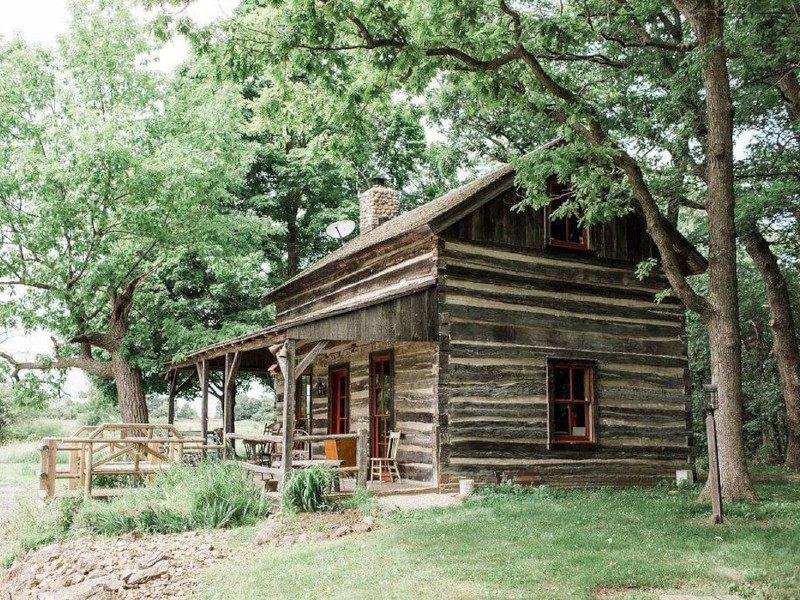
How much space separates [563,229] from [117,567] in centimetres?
1028

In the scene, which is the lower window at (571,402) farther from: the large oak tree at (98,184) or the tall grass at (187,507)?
the large oak tree at (98,184)

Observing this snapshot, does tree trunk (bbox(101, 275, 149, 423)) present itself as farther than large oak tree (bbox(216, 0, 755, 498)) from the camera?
Yes

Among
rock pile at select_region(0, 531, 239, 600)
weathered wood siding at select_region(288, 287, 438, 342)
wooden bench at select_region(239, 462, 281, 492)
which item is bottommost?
rock pile at select_region(0, 531, 239, 600)

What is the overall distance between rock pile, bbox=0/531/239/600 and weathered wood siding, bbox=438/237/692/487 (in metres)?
4.68

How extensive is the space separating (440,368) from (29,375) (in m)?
11.3

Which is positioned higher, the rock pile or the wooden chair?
the wooden chair

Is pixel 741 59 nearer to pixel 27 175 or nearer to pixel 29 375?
pixel 27 175

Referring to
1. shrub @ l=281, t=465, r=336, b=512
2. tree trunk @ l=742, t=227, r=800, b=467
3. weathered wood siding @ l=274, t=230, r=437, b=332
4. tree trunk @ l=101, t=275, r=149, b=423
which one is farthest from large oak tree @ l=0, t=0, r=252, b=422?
tree trunk @ l=742, t=227, r=800, b=467

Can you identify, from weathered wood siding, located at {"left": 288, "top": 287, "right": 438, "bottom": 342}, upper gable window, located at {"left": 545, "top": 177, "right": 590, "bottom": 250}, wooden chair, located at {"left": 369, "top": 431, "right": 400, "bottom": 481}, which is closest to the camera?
weathered wood siding, located at {"left": 288, "top": 287, "right": 438, "bottom": 342}

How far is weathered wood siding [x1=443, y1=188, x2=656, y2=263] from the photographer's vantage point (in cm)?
1362

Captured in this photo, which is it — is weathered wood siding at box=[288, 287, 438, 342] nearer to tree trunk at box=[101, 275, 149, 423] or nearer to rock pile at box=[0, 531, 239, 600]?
rock pile at box=[0, 531, 239, 600]

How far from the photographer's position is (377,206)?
20.0 m

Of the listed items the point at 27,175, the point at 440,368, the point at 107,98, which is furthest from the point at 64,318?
the point at 440,368

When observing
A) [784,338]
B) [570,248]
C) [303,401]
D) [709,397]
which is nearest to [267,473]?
[709,397]
